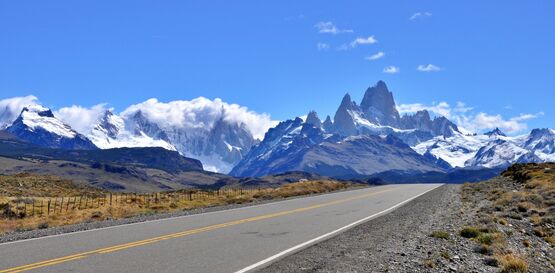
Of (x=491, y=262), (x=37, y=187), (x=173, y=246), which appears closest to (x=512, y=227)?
(x=491, y=262)

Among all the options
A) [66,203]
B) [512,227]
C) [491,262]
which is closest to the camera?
[491,262]

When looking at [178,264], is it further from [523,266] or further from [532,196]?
[532,196]

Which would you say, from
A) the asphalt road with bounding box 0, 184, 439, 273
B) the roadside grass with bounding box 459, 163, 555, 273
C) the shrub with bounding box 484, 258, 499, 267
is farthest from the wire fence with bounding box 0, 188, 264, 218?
the shrub with bounding box 484, 258, 499, 267

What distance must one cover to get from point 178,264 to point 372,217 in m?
15.7

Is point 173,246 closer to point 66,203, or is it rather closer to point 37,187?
point 66,203

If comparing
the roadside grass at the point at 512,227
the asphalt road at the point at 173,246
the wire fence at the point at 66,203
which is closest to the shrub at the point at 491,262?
the roadside grass at the point at 512,227

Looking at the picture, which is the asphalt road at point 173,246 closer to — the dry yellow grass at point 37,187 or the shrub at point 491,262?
the shrub at point 491,262

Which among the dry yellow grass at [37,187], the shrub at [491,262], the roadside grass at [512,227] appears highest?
the dry yellow grass at [37,187]

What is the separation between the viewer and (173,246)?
1494 cm

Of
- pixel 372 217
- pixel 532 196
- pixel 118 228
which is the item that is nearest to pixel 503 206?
pixel 532 196

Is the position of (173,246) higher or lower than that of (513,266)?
higher

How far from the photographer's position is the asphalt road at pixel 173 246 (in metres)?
11.9

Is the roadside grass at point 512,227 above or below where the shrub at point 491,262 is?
above

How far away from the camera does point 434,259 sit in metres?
13.8
